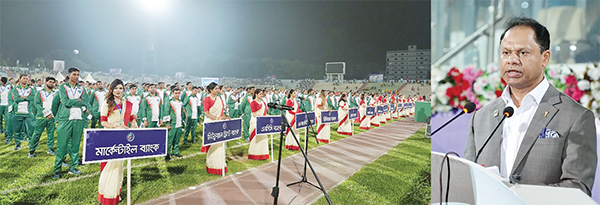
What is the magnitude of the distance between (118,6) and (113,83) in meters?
0.72

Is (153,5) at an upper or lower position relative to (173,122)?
upper

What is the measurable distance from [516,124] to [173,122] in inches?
128

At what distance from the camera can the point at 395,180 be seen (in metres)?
3.43

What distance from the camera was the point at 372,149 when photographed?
12.4ft

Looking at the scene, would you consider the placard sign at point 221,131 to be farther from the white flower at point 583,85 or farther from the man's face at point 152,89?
the white flower at point 583,85

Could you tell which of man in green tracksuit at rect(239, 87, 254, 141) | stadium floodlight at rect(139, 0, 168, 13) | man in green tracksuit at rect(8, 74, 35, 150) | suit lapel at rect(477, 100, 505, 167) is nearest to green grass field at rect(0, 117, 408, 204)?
man in green tracksuit at rect(8, 74, 35, 150)

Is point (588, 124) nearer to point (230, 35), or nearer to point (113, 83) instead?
point (230, 35)

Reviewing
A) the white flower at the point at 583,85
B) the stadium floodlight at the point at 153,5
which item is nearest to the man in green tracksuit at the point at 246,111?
the stadium floodlight at the point at 153,5

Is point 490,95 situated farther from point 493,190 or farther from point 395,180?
point 395,180

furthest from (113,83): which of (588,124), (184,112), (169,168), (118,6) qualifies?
(588,124)

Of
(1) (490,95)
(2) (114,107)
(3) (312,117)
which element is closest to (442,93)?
(1) (490,95)

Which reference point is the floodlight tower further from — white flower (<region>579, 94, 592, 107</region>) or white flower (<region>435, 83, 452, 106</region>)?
white flower (<region>579, 94, 592, 107</region>)

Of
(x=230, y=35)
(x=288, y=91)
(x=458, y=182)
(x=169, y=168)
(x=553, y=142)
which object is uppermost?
(x=230, y=35)

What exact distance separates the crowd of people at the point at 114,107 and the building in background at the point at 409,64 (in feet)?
0.97
